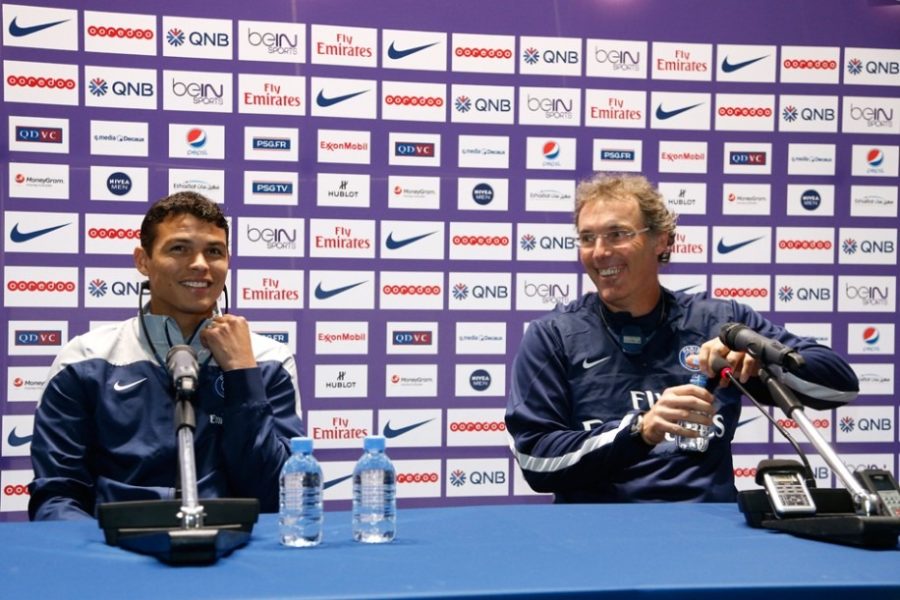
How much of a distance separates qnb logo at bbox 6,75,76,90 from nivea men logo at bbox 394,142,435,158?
1.31 m

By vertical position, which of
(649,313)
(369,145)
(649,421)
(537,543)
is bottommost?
(537,543)

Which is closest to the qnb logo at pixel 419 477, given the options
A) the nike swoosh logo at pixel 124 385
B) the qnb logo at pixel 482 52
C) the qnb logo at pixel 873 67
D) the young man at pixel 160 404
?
the young man at pixel 160 404

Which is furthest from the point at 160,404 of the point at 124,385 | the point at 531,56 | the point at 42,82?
the point at 531,56

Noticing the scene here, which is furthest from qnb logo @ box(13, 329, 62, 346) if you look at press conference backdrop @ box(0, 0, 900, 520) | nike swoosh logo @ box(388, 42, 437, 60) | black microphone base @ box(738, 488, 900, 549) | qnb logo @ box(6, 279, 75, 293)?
black microphone base @ box(738, 488, 900, 549)

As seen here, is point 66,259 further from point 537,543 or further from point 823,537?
point 823,537

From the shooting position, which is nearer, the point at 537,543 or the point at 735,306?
the point at 537,543

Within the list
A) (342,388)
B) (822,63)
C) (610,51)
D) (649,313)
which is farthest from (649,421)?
(822,63)

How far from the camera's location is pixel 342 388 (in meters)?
3.63

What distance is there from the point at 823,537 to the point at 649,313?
1.02m

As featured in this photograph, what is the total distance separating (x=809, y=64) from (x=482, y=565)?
3351mm

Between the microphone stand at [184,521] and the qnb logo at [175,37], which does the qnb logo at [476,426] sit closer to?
the qnb logo at [175,37]

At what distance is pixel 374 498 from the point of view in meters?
1.60

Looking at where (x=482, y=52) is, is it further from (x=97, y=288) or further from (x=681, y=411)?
(x=681, y=411)

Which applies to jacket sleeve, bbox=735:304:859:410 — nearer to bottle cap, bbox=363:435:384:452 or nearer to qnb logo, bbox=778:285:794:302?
bottle cap, bbox=363:435:384:452
